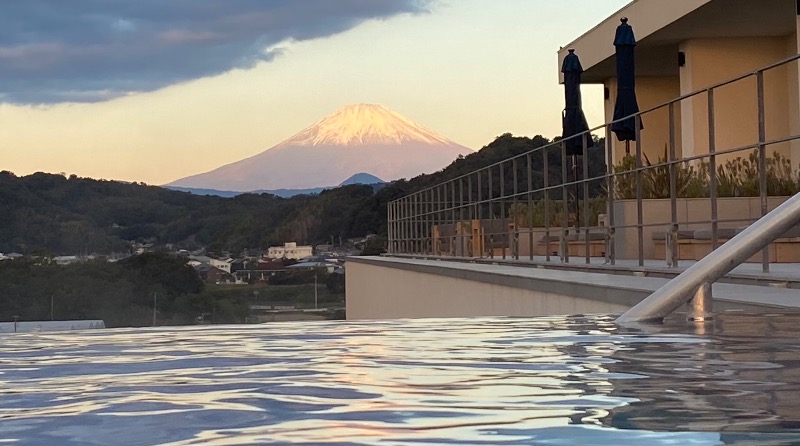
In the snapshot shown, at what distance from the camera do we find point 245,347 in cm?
294

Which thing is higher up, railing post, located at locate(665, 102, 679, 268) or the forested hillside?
the forested hillside

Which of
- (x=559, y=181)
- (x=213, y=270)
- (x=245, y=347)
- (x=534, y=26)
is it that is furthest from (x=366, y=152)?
(x=245, y=347)

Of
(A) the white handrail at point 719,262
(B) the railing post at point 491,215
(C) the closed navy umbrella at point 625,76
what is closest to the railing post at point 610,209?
(C) the closed navy umbrella at point 625,76

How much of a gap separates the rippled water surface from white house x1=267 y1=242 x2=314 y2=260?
87.8ft

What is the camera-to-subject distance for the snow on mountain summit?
3841 cm

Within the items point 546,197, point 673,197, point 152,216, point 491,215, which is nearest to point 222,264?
point 152,216

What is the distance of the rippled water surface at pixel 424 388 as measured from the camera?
4.64ft

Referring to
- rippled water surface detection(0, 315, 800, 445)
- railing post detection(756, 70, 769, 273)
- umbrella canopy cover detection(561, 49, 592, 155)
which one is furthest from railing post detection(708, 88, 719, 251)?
umbrella canopy cover detection(561, 49, 592, 155)

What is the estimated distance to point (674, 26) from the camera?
14094 mm

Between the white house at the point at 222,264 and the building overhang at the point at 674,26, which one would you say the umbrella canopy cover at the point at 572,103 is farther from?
the white house at the point at 222,264

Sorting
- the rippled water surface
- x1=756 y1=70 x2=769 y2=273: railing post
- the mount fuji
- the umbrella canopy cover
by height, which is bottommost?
the rippled water surface

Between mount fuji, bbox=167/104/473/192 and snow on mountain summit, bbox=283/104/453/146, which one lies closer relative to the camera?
snow on mountain summit, bbox=283/104/453/146

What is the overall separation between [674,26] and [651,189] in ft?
21.5

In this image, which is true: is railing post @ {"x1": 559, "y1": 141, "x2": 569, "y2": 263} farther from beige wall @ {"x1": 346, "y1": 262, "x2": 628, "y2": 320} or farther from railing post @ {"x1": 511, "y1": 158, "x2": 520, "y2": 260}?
railing post @ {"x1": 511, "y1": 158, "x2": 520, "y2": 260}
